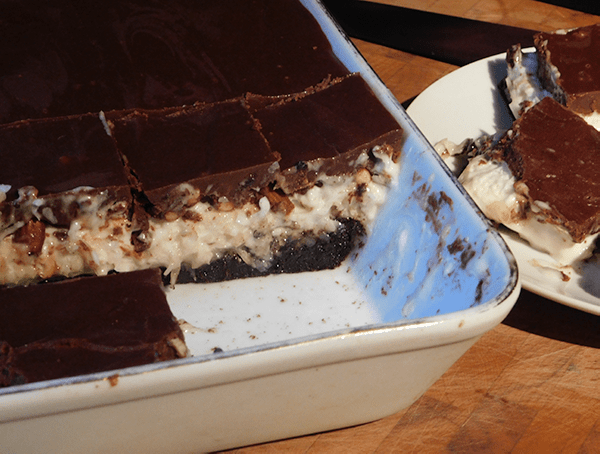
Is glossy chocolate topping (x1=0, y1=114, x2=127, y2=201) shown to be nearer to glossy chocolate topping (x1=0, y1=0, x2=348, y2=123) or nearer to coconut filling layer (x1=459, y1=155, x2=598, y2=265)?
glossy chocolate topping (x1=0, y1=0, x2=348, y2=123)

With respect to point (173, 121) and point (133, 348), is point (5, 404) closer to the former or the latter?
point (133, 348)

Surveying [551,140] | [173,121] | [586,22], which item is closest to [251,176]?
[173,121]

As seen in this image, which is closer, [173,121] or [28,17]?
[173,121]

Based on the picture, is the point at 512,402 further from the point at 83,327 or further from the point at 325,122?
the point at 83,327

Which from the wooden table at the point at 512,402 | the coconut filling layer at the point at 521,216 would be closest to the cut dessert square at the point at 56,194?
the wooden table at the point at 512,402

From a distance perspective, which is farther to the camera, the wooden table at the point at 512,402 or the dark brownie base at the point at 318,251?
the dark brownie base at the point at 318,251

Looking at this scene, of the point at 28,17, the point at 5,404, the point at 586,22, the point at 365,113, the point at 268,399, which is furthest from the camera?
the point at 586,22

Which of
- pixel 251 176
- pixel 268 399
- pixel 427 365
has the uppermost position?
pixel 251 176

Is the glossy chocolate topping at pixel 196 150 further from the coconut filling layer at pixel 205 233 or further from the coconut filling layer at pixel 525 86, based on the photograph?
the coconut filling layer at pixel 525 86
